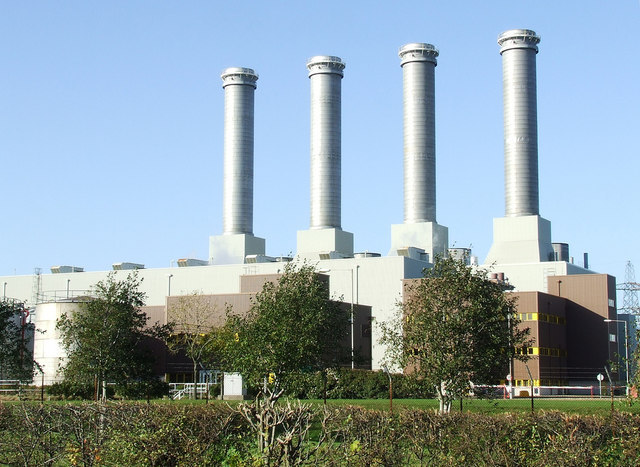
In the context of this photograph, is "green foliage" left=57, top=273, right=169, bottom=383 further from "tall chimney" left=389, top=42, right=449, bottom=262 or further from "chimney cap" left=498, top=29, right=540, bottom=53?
"chimney cap" left=498, top=29, right=540, bottom=53

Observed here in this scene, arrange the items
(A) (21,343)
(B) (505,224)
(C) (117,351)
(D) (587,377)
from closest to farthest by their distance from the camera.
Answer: (C) (117,351) → (A) (21,343) → (D) (587,377) → (B) (505,224)

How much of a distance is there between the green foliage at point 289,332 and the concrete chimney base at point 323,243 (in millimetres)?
69472

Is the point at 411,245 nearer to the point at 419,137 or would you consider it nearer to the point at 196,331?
the point at 419,137

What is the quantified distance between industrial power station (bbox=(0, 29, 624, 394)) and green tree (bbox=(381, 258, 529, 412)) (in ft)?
189

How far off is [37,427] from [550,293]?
97.8m

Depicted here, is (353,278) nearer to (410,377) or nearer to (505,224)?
(505,224)

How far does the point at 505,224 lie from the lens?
4779 inches

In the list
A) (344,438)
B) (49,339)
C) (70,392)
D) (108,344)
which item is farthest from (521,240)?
(344,438)

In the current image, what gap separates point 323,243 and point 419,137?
64.4 feet

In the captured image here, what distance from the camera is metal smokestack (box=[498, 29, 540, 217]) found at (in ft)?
388

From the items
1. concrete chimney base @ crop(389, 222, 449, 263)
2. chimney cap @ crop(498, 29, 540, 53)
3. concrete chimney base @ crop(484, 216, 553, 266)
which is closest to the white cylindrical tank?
concrete chimney base @ crop(389, 222, 449, 263)

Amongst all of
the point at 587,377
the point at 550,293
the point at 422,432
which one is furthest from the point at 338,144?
the point at 422,432

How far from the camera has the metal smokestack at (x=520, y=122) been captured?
118 m

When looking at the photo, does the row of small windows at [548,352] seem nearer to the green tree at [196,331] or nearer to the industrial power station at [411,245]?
the industrial power station at [411,245]
